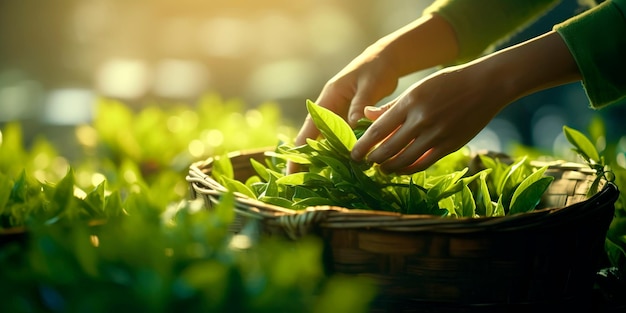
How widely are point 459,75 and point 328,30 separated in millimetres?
6150

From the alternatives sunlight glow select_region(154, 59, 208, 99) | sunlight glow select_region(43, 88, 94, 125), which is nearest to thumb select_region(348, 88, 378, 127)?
sunlight glow select_region(43, 88, 94, 125)

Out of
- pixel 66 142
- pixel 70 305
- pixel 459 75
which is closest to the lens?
pixel 70 305

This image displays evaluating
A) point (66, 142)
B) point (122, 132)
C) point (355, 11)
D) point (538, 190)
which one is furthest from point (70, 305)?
point (355, 11)

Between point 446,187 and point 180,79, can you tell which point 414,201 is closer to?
point 446,187

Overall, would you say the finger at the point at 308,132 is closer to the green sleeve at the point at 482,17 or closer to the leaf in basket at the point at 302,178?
the leaf in basket at the point at 302,178

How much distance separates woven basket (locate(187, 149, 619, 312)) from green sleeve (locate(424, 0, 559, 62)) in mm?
645

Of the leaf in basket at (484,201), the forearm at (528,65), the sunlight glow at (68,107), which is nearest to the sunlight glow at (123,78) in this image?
the sunlight glow at (68,107)

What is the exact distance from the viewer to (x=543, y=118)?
4.70 metres

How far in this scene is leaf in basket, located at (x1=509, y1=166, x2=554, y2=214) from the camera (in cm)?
111

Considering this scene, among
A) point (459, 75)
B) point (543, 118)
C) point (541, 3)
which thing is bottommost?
point (543, 118)

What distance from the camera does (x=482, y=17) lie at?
59.8 inches

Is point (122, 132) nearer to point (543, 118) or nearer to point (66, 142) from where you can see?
point (66, 142)

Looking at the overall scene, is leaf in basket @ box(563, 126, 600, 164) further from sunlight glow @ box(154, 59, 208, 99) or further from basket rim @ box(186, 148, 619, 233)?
sunlight glow @ box(154, 59, 208, 99)

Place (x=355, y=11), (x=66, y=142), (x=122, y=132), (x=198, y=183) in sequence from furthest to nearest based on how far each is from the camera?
1. (x=355, y=11)
2. (x=66, y=142)
3. (x=122, y=132)
4. (x=198, y=183)
